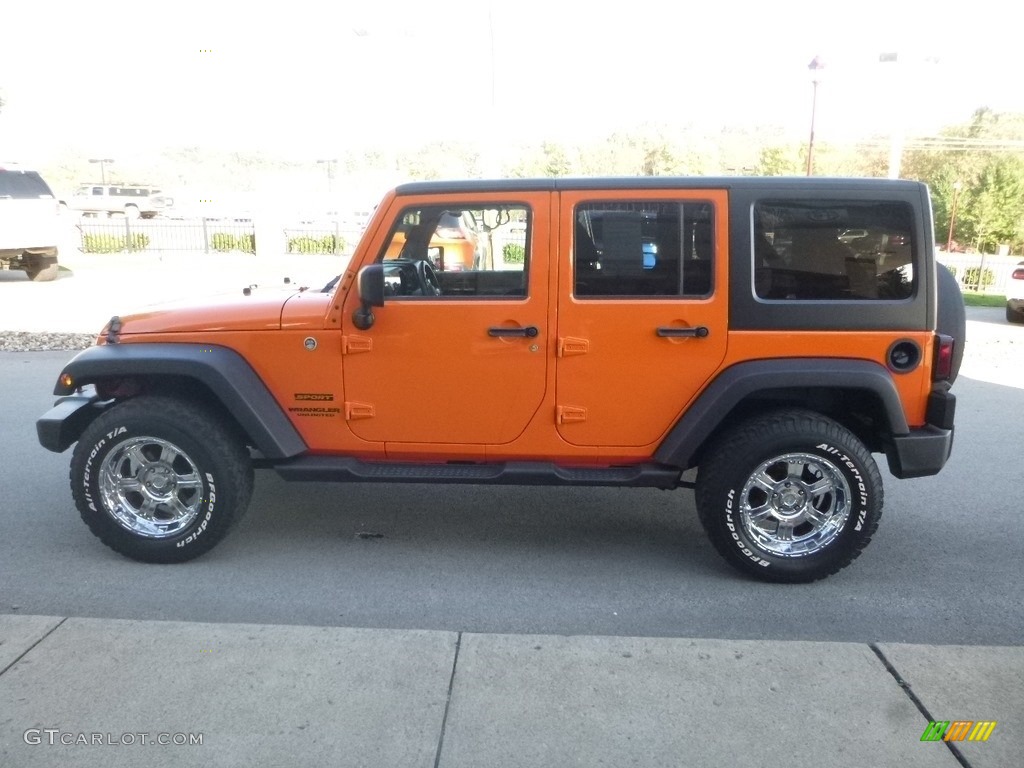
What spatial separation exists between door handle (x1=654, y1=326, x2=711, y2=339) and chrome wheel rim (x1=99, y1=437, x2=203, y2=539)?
243 cm

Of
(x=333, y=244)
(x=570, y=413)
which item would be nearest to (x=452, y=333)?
(x=570, y=413)

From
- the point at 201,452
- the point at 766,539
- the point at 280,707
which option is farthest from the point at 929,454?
the point at 201,452

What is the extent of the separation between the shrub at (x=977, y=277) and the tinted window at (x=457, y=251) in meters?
25.6

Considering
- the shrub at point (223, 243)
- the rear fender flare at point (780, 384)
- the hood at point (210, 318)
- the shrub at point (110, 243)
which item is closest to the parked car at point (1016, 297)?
the rear fender flare at point (780, 384)

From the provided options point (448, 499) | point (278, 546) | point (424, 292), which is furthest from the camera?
point (448, 499)

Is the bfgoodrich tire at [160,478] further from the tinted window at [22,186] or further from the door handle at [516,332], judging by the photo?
the tinted window at [22,186]

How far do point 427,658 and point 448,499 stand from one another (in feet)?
6.85

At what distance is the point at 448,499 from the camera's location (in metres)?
5.59

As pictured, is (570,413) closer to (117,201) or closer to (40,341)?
(40,341)

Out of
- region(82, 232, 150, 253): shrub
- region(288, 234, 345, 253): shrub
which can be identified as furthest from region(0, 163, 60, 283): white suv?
region(288, 234, 345, 253): shrub

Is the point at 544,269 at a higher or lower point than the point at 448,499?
higher

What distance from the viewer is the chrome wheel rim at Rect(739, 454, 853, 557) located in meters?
4.28

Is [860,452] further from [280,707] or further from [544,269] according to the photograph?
[280,707]

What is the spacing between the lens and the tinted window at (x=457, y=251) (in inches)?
172
